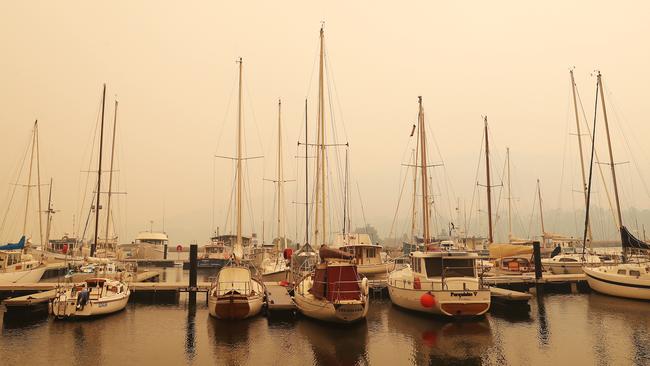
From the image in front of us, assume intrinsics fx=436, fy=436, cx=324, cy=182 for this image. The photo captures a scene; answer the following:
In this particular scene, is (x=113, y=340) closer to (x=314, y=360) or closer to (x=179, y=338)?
(x=179, y=338)

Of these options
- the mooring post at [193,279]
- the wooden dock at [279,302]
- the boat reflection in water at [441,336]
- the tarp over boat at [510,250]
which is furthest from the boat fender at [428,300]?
the tarp over boat at [510,250]

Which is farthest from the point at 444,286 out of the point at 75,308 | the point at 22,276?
the point at 22,276

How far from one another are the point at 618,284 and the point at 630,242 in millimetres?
4188

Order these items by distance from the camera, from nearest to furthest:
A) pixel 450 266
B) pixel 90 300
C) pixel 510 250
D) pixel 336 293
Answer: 1. pixel 336 293
2. pixel 450 266
3. pixel 90 300
4. pixel 510 250

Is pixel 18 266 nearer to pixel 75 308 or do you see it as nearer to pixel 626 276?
pixel 75 308

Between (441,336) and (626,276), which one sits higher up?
(626,276)

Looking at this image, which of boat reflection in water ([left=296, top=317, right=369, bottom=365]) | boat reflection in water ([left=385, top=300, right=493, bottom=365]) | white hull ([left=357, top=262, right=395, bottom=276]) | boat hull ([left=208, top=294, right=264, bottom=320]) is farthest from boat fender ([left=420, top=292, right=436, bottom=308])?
white hull ([left=357, top=262, right=395, bottom=276])

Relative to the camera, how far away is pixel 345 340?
19.5 meters

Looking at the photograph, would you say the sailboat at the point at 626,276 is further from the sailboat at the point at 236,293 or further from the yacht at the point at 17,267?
the yacht at the point at 17,267

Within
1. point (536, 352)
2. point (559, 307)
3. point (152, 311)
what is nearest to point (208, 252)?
point (152, 311)

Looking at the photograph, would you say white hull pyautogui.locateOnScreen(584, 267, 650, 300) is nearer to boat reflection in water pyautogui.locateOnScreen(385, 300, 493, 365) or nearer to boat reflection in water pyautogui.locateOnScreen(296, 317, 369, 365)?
boat reflection in water pyautogui.locateOnScreen(385, 300, 493, 365)

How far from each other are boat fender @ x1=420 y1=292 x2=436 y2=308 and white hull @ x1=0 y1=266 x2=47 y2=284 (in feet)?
109

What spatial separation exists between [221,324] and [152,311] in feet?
23.0

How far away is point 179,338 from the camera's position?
20484 millimetres
